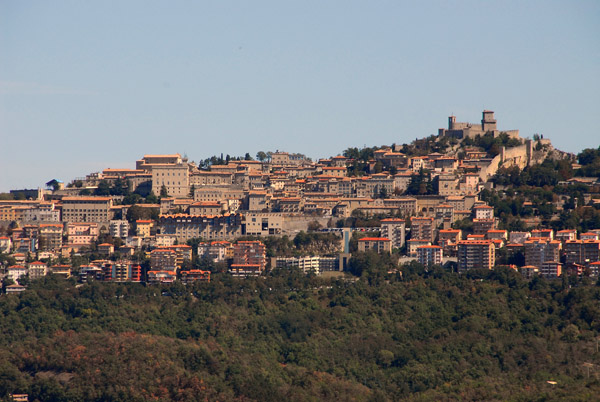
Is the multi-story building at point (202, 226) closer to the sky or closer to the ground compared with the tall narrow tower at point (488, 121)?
closer to the ground

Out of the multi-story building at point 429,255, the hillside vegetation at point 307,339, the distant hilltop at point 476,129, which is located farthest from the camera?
the distant hilltop at point 476,129

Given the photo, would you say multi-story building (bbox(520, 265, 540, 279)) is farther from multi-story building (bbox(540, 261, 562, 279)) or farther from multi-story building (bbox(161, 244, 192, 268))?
multi-story building (bbox(161, 244, 192, 268))

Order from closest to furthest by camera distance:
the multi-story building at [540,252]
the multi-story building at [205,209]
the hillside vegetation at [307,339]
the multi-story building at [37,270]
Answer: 1. the hillside vegetation at [307,339]
2. the multi-story building at [540,252]
3. the multi-story building at [37,270]
4. the multi-story building at [205,209]

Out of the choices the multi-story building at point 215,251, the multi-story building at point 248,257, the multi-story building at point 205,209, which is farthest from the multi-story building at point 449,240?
the multi-story building at point 205,209

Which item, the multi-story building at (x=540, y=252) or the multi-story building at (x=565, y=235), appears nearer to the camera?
the multi-story building at (x=540, y=252)

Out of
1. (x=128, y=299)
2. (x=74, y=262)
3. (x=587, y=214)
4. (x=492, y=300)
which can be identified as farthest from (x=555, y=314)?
(x=74, y=262)

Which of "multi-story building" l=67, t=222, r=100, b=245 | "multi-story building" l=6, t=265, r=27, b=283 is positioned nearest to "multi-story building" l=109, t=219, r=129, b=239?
"multi-story building" l=67, t=222, r=100, b=245

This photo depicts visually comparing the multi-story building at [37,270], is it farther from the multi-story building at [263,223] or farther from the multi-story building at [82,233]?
the multi-story building at [263,223]

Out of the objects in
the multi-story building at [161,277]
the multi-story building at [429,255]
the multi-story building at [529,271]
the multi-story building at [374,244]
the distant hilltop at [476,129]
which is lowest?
the multi-story building at [161,277]
